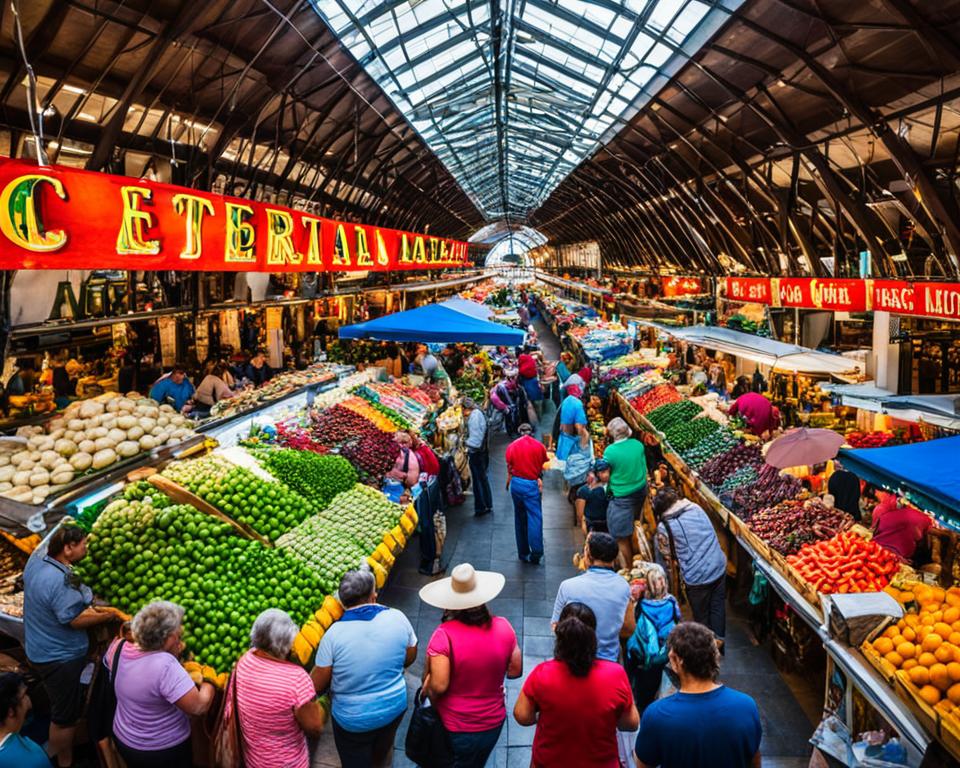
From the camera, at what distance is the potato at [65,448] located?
457 cm

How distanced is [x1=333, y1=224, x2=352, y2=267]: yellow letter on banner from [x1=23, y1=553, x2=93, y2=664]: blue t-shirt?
603 cm

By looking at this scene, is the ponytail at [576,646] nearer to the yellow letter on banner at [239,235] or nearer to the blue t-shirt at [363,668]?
the blue t-shirt at [363,668]

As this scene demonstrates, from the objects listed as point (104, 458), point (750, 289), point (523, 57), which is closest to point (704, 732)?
point (104, 458)

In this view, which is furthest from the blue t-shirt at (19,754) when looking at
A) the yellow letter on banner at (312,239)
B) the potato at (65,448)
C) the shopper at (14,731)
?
the yellow letter on banner at (312,239)

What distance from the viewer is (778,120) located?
9.59 metres

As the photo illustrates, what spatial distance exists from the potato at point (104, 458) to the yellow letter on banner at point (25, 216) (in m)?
1.57

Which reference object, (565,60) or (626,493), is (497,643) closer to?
(626,493)

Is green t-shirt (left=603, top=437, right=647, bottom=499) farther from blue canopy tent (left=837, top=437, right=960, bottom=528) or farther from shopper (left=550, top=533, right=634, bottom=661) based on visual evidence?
shopper (left=550, top=533, right=634, bottom=661)

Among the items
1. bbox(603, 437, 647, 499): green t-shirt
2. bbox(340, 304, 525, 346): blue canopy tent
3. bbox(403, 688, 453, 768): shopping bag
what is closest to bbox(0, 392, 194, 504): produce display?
bbox(403, 688, 453, 768): shopping bag

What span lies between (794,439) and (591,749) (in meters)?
3.95

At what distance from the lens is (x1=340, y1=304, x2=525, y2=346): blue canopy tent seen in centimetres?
920

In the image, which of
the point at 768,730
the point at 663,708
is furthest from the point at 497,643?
the point at 768,730

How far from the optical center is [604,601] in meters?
3.37

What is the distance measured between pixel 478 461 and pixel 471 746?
15.7ft
